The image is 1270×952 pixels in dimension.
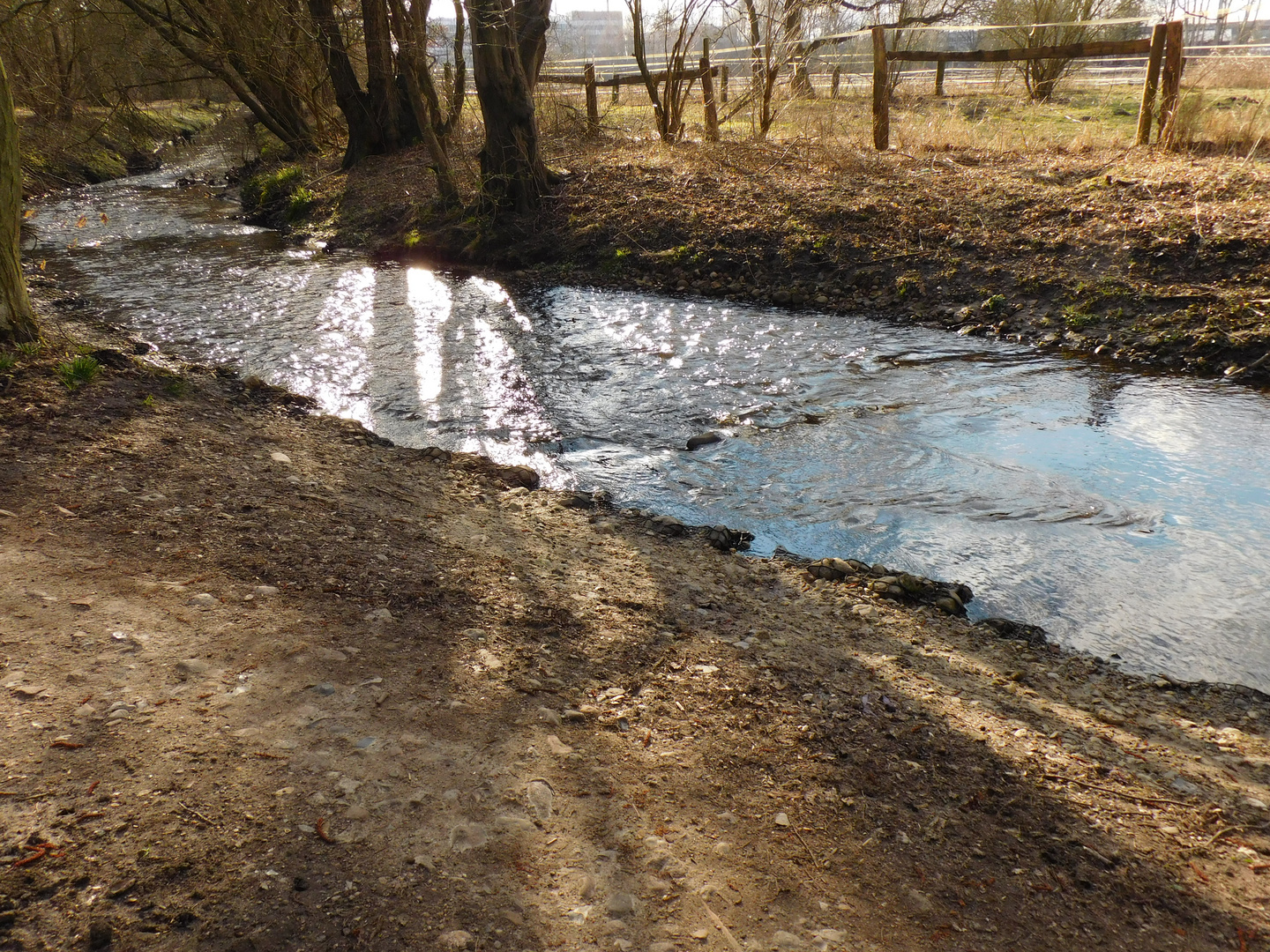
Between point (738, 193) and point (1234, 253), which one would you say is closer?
point (1234, 253)

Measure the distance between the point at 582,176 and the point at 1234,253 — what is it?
9029 millimetres

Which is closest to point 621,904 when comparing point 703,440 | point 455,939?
point 455,939

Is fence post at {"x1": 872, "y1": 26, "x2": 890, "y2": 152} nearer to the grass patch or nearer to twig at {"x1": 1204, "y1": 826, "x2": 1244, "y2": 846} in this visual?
the grass patch

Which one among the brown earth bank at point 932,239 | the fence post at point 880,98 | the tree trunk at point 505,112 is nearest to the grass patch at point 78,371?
the brown earth bank at point 932,239

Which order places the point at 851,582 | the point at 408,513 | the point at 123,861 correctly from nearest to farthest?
the point at 123,861 → the point at 851,582 → the point at 408,513

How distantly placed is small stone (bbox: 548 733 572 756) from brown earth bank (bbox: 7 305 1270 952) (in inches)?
0.4

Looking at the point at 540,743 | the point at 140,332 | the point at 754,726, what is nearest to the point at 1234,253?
the point at 754,726

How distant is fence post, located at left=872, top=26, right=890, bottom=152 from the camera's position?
45.9ft

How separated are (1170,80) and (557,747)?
44.3 feet

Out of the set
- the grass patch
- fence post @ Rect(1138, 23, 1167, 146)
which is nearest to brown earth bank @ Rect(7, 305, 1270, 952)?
the grass patch

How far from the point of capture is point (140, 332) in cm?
934

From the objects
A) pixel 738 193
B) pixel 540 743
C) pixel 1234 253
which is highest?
pixel 738 193

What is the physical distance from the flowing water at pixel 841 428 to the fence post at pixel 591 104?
280 inches

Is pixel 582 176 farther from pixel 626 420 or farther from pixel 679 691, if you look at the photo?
pixel 679 691
